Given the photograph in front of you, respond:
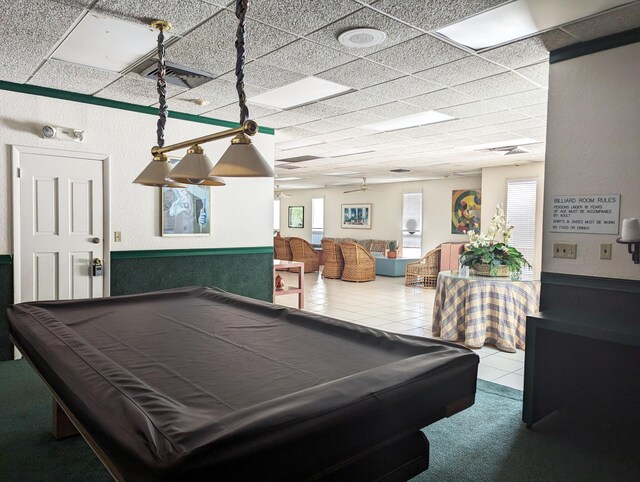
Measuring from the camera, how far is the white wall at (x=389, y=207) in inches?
437

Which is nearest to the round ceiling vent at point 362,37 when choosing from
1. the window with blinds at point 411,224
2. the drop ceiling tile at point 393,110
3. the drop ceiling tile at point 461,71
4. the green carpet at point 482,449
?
the drop ceiling tile at point 461,71

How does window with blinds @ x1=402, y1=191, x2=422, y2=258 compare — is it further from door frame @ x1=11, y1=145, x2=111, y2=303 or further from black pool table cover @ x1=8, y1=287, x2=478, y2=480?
black pool table cover @ x1=8, y1=287, x2=478, y2=480

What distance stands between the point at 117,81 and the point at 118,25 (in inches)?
47.6

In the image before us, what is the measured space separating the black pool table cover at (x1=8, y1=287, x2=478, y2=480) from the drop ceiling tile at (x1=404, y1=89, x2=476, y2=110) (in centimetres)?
271

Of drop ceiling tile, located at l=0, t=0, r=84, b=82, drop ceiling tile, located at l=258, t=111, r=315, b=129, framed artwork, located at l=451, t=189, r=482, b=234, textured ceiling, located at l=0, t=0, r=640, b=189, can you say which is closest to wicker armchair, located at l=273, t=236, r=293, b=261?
framed artwork, located at l=451, t=189, r=482, b=234

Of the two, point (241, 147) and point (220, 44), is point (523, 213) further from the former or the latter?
point (241, 147)

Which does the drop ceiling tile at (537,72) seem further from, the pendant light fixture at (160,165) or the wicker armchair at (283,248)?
the wicker armchair at (283,248)

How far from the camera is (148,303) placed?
3064 mm

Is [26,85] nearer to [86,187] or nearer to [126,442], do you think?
[86,187]

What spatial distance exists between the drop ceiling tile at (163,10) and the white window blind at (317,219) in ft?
40.0

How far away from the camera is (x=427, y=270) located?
959 cm

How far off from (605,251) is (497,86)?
1728mm

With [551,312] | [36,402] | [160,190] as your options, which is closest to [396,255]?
[160,190]

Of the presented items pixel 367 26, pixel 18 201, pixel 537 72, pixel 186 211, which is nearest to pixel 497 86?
pixel 537 72
